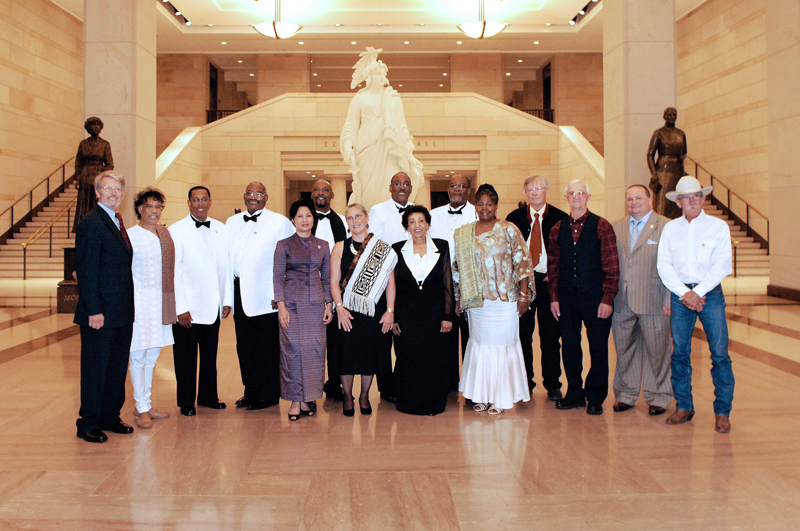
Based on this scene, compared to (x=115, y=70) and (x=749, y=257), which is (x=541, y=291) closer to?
(x=115, y=70)

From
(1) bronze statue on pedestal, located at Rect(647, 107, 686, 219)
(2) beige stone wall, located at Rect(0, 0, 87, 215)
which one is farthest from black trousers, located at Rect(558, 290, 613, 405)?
(2) beige stone wall, located at Rect(0, 0, 87, 215)

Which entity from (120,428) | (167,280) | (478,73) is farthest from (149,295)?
(478,73)

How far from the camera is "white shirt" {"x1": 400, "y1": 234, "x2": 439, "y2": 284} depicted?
464 centimetres

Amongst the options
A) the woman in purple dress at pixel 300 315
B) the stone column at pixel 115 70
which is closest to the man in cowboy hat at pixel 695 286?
the woman in purple dress at pixel 300 315

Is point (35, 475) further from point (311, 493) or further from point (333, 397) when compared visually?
point (333, 397)

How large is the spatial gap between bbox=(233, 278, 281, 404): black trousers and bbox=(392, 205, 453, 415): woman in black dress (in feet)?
3.10

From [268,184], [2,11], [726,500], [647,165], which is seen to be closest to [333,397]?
[726,500]

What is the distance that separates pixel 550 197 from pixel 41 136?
1595cm

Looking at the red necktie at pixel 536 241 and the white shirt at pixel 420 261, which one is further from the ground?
the red necktie at pixel 536 241

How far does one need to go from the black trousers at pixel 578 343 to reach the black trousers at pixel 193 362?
2.62m

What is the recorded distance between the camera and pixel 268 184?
20.4 metres

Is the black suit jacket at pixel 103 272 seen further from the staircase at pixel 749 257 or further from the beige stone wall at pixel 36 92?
the beige stone wall at pixel 36 92

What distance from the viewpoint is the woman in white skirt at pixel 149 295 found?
14.1 ft

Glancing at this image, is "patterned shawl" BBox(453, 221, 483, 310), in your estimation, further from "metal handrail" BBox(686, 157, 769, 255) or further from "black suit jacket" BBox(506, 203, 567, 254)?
"metal handrail" BBox(686, 157, 769, 255)
